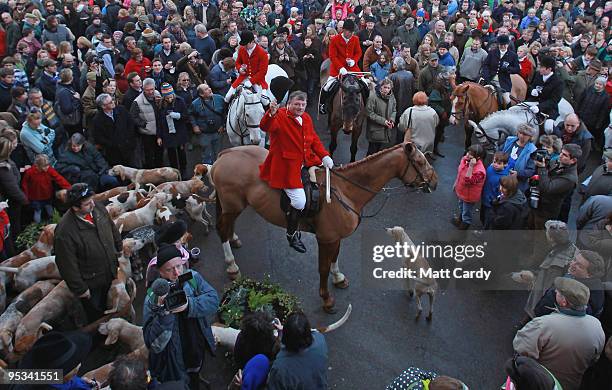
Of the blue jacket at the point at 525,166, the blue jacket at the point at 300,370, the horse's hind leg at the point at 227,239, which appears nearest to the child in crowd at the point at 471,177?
the blue jacket at the point at 525,166

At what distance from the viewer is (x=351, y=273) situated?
788 centimetres

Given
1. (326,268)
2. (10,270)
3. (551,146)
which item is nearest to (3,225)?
(10,270)

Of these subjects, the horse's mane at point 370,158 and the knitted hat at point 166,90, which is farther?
the knitted hat at point 166,90

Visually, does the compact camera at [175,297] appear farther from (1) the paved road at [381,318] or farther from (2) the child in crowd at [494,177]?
(2) the child in crowd at [494,177]

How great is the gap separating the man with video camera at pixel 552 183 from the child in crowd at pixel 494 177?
458 mm

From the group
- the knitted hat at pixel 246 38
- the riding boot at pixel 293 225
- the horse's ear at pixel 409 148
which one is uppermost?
the knitted hat at pixel 246 38

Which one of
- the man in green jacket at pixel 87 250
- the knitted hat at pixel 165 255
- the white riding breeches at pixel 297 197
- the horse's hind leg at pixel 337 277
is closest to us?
the knitted hat at pixel 165 255

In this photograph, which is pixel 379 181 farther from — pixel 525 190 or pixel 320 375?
pixel 320 375

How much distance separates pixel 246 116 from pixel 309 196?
3336 millimetres

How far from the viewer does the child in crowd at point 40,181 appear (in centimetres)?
788

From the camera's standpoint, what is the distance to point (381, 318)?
23.1 ft

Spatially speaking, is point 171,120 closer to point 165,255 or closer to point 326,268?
point 326,268

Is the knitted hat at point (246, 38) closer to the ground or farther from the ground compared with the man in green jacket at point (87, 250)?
farther from the ground

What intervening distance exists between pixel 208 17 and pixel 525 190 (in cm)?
1095
